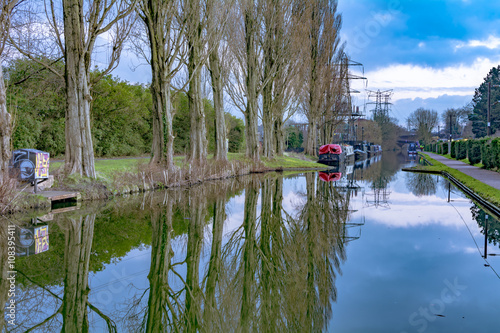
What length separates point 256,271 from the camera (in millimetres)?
5324

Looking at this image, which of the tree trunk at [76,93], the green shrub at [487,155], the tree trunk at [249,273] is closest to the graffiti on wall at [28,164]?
the tree trunk at [76,93]

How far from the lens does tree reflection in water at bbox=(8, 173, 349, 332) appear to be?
3896 mm

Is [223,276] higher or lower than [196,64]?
lower

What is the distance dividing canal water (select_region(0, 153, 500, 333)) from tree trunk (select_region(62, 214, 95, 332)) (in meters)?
0.02

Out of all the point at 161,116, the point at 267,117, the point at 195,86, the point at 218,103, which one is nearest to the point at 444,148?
the point at 267,117

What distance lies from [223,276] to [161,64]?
41.2 ft

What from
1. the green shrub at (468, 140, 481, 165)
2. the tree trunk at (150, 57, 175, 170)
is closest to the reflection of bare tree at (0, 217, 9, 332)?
the tree trunk at (150, 57, 175, 170)

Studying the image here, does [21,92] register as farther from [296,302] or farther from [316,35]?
[316,35]

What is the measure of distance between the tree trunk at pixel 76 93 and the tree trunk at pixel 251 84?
1302 centimetres

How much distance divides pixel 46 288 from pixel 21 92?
19506 millimetres

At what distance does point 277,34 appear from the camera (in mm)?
25938

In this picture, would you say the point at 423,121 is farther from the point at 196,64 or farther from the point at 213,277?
the point at 213,277

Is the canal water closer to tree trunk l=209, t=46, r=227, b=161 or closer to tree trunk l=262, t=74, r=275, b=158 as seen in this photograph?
tree trunk l=209, t=46, r=227, b=161

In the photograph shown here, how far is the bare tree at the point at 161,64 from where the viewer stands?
16.1 metres
